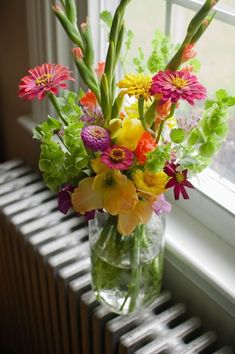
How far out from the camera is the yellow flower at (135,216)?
2.49 feet

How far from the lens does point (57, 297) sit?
1.11 m

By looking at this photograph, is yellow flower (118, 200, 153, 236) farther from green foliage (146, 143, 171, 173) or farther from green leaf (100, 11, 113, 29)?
green leaf (100, 11, 113, 29)

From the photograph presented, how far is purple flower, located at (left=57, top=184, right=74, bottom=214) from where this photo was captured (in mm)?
786

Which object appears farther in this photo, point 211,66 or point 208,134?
point 211,66

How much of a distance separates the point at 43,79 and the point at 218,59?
1.27 ft

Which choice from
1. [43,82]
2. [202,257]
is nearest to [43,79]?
[43,82]

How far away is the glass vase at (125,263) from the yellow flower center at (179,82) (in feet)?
0.89

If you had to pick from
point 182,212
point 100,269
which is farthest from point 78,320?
point 182,212

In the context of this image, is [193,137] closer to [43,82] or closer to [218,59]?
[43,82]

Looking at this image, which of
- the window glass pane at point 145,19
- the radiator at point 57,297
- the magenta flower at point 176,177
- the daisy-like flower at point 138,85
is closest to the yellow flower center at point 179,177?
the magenta flower at point 176,177

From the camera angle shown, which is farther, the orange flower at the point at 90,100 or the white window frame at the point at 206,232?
the white window frame at the point at 206,232

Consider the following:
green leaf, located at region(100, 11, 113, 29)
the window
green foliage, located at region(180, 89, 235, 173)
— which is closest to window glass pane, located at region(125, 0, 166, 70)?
the window

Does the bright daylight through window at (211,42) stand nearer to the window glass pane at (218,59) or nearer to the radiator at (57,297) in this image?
the window glass pane at (218,59)

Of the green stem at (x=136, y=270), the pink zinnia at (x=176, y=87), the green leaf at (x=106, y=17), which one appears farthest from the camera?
the green stem at (x=136, y=270)
